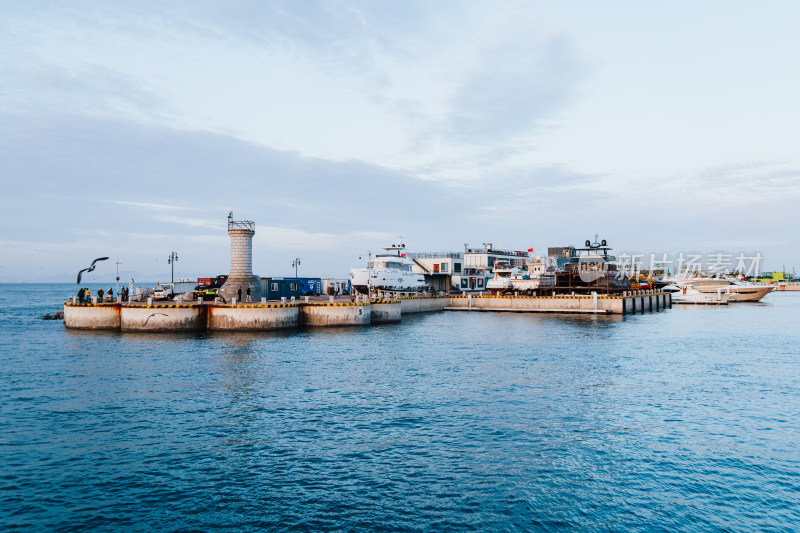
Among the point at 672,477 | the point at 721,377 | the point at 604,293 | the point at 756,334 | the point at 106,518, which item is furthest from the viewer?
the point at 604,293

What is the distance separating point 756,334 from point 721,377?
1203 inches

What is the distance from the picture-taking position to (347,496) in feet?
52.5

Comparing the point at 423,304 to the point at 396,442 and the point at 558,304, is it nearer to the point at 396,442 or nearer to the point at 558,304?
the point at 558,304

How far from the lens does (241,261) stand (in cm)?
6006

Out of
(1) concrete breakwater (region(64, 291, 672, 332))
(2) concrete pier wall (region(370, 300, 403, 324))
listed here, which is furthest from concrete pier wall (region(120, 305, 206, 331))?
(2) concrete pier wall (region(370, 300, 403, 324))

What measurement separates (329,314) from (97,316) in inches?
993

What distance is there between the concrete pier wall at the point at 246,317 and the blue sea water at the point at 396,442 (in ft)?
40.6

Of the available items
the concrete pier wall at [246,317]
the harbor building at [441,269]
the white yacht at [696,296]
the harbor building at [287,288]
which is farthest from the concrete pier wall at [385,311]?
the white yacht at [696,296]

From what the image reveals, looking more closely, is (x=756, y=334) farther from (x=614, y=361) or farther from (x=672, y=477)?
(x=672, y=477)

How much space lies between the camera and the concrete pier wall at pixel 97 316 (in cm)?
5681

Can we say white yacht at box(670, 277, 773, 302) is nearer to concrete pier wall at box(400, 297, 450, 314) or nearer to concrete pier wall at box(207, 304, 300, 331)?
concrete pier wall at box(400, 297, 450, 314)

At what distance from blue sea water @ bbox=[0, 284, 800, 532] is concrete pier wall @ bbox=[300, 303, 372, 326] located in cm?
1713

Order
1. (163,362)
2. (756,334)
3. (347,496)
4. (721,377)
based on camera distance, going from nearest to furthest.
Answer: (347,496), (721,377), (163,362), (756,334)

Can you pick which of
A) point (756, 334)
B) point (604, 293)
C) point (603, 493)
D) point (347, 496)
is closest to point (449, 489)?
point (347, 496)
